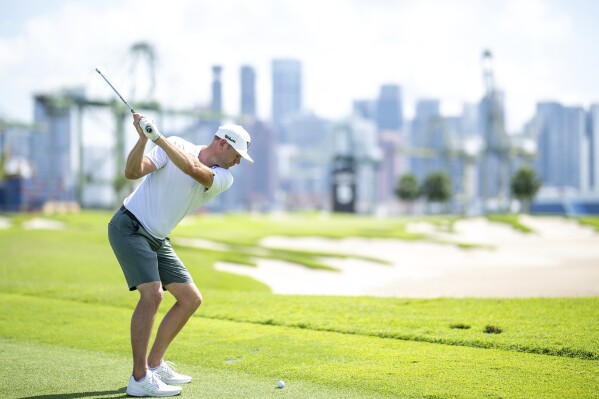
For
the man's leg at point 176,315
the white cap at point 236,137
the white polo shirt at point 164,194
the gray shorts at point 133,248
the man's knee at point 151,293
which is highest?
the white cap at point 236,137

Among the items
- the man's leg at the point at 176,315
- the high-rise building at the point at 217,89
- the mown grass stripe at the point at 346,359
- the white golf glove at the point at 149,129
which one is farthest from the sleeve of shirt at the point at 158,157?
the high-rise building at the point at 217,89

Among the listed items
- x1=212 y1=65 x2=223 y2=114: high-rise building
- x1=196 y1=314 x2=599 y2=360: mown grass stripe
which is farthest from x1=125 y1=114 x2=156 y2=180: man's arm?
x1=212 y1=65 x2=223 y2=114: high-rise building

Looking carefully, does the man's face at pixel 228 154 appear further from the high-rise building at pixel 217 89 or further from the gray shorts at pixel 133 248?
the high-rise building at pixel 217 89

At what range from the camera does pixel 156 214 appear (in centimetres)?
697

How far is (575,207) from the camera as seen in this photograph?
14525 centimetres

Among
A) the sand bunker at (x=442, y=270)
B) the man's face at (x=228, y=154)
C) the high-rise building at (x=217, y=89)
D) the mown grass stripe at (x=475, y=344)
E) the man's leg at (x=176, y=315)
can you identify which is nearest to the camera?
the man's face at (x=228, y=154)

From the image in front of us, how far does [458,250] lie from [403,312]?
24.3 metres

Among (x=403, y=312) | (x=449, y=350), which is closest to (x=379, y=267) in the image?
(x=403, y=312)

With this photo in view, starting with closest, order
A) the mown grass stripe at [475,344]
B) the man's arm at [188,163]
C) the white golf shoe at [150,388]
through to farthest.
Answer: the man's arm at [188,163] < the white golf shoe at [150,388] < the mown grass stripe at [475,344]

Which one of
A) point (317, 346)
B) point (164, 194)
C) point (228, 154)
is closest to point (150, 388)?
point (164, 194)

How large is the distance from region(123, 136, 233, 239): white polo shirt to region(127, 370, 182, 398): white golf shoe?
1.35 meters

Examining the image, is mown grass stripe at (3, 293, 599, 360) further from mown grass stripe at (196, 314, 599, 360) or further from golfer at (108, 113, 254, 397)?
golfer at (108, 113, 254, 397)

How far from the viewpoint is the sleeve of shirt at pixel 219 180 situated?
7020 mm

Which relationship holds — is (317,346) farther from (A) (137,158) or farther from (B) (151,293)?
(A) (137,158)
